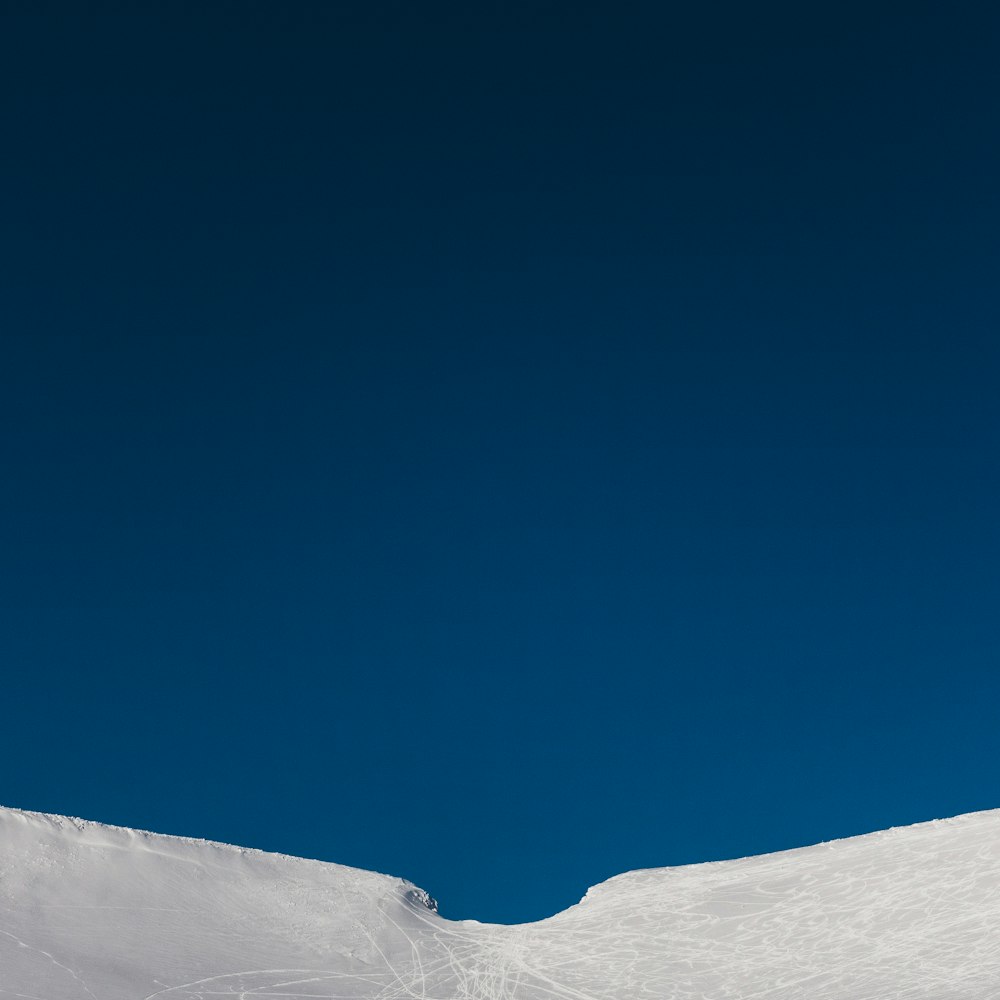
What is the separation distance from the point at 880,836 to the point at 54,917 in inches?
616

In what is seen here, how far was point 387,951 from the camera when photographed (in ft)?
58.6

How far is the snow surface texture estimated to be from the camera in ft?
49.8

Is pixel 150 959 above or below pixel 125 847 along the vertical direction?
below

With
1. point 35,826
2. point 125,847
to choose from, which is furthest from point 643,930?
point 35,826

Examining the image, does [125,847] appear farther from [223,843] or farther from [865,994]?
[865,994]

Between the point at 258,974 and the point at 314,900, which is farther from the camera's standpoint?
the point at 314,900

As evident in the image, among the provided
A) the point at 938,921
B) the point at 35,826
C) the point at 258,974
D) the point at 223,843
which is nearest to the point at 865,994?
the point at 938,921

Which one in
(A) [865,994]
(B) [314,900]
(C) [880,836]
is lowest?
(A) [865,994]

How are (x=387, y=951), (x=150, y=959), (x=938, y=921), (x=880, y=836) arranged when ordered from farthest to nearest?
(x=880, y=836), (x=387, y=951), (x=938, y=921), (x=150, y=959)

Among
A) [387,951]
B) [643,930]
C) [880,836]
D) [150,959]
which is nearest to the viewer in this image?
[150,959]

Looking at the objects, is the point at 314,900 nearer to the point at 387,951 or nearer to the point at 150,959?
the point at 387,951

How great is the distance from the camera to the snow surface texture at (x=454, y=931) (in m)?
15.2

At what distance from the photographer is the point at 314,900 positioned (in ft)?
63.0

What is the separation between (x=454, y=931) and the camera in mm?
19375
